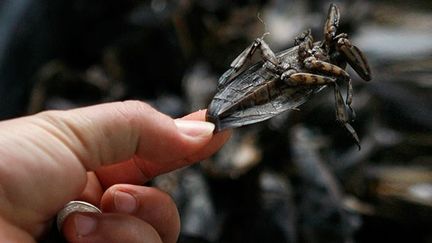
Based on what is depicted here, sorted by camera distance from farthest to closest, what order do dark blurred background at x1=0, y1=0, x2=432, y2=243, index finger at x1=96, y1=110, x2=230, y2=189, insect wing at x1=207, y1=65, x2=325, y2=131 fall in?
dark blurred background at x1=0, y1=0, x2=432, y2=243 → index finger at x1=96, y1=110, x2=230, y2=189 → insect wing at x1=207, y1=65, x2=325, y2=131

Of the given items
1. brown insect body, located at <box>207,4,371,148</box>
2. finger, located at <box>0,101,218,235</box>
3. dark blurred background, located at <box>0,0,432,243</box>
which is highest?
brown insect body, located at <box>207,4,371,148</box>

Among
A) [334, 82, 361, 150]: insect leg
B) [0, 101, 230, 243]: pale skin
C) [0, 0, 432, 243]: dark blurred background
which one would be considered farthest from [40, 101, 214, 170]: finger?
[0, 0, 432, 243]: dark blurred background

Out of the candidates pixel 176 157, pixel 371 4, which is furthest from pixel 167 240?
pixel 371 4

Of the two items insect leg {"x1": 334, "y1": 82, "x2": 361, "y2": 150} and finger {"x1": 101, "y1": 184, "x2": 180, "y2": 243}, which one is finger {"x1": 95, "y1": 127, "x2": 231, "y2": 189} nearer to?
finger {"x1": 101, "y1": 184, "x2": 180, "y2": 243}

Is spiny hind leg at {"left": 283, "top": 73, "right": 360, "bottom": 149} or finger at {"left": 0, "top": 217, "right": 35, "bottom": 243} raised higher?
spiny hind leg at {"left": 283, "top": 73, "right": 360, "bottom": 149}

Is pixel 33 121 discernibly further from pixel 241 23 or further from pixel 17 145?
pixel 241 23

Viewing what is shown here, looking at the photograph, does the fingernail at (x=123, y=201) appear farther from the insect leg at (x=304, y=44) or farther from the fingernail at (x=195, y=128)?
the insect leg at (x=304, y=44)

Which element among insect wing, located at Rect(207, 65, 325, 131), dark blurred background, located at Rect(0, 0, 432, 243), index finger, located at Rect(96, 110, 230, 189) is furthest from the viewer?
dark blurred background, located at Rect(0, 0, 432, 243)
